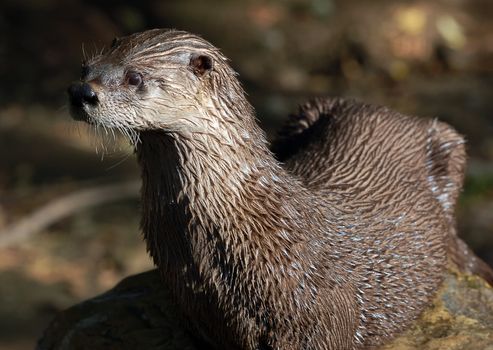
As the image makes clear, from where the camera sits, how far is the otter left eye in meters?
2.71

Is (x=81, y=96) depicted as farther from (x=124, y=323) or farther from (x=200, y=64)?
(x=124, y=323)

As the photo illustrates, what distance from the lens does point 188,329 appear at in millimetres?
3279

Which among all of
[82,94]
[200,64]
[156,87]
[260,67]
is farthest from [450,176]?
[260,67]

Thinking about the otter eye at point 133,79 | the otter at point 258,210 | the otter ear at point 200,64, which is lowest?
the otter at point 258,210

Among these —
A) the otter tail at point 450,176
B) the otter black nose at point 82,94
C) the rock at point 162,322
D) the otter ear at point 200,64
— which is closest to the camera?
the otter black nose at point 82,94

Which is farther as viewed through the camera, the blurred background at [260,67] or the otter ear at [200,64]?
the blurred background at [260,67]

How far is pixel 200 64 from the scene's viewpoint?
9.18 ft

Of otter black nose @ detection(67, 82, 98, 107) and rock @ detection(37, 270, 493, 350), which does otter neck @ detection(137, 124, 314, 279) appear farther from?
rock @ detection(37, 270, 493, 350)

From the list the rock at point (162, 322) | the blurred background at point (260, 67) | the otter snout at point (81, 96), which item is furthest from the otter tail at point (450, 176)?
the blurred background at point (260, 67)

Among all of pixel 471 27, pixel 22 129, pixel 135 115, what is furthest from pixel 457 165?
pixel 471 27

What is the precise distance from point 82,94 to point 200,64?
350 millimetres

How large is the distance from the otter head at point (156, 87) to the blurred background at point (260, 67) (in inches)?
150

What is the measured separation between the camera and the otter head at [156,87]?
2688 mm

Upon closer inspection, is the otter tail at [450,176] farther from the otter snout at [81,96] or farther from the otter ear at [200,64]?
the otter snout at [81,96]
